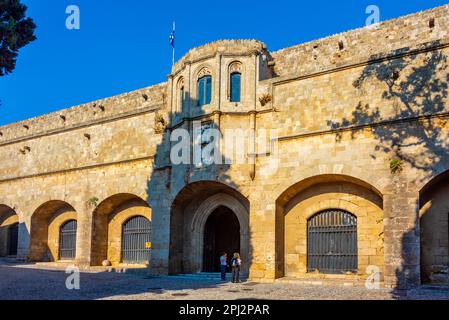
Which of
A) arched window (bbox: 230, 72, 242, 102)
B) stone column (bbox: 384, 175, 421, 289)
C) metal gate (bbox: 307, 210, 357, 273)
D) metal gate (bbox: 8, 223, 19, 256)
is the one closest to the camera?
stone column (bbox: 384, 175, 421, 289)

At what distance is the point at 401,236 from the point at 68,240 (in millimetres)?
15952

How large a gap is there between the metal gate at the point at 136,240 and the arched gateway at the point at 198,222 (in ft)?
6.97

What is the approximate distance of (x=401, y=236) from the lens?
13055 mm

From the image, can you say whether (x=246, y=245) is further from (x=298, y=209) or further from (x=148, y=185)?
(x=148, y=185)

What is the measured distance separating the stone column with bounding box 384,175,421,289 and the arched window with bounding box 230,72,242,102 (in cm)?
615

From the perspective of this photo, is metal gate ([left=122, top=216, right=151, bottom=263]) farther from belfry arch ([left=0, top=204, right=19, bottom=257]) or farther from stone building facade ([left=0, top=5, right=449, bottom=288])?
belfry arch ([left=0, top=204, right=19, bottom=257])

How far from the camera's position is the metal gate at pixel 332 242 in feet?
49.4

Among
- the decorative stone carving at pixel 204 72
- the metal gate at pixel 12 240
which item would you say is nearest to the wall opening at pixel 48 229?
the metal gate at pixel 12 240

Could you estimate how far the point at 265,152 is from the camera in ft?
52.3

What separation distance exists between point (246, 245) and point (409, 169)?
624 centimetres

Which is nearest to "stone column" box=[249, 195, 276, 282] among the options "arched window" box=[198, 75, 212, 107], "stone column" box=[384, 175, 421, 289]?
"stone column" box=[384, 175, 421, 289]

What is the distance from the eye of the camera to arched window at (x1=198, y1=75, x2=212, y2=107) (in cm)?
1714
